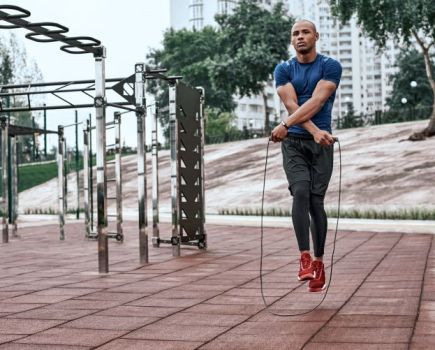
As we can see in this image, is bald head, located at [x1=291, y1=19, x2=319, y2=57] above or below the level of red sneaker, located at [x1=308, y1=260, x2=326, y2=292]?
above

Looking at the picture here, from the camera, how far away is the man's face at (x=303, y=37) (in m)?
5.37

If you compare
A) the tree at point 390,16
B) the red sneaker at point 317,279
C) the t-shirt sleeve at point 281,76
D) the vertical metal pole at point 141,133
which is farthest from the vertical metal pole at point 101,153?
the tree at point 390,16

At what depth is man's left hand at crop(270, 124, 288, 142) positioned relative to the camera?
5207mm

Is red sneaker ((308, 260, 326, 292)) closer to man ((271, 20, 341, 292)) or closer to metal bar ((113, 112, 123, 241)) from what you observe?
man ((271, 20, 341, 292))

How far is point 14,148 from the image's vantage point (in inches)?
576

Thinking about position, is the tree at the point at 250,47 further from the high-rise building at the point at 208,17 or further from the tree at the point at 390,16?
the high-rise building at the point at 208,17

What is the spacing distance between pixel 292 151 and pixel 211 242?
23.5ft

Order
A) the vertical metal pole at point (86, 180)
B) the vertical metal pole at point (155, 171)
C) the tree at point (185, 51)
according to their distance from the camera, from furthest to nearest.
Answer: the tree at point (185, 51), the vertical metal pole at point (86, 180), the vertical metal pole at point (155, 171)

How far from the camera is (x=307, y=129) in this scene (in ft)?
17.4

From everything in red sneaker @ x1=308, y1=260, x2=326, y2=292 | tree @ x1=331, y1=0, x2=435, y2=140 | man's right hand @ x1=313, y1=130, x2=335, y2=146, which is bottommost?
red sneaker @ x1=308, y1=260, x2=326, y2=292

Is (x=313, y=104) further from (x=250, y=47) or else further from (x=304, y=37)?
(x=250, y=47)

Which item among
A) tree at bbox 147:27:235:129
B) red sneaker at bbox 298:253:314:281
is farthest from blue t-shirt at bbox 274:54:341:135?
tree at bbox 147:27:235:129

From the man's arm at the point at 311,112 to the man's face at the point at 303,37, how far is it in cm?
26

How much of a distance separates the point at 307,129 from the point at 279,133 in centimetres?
20
